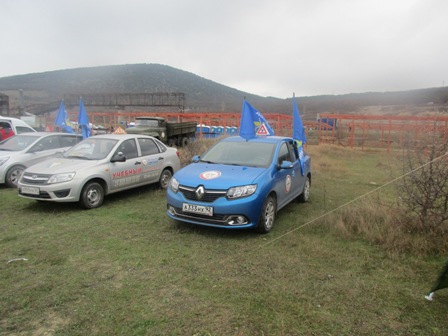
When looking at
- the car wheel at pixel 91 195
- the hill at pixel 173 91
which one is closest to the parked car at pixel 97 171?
the car wheel at pixel 91 195

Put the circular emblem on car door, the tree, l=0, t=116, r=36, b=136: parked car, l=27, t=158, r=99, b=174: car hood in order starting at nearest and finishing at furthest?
the tree → the circular emblem on car door → l=27, t=158, r=99, b=174: car hood → l=0, t=116, r=36, b=136: parked car

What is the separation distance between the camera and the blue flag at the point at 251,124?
7.39 meters

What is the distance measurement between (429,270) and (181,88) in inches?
2999

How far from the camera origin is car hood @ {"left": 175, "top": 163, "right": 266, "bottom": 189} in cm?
500

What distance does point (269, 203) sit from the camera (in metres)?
5.24

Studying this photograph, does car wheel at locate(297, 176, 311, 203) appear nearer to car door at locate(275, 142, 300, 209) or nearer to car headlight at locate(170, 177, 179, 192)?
car door at locate(275, 142, 300, 209)

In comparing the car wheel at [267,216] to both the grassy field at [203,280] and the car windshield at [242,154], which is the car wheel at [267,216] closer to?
the grassy field at [203,280]

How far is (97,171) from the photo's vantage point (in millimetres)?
6559

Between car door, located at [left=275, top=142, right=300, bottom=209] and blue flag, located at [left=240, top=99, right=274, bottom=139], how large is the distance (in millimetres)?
1017

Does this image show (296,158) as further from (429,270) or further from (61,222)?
(61,222)

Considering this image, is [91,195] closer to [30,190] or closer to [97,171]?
[97,171]

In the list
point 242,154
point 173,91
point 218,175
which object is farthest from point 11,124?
point 173,91

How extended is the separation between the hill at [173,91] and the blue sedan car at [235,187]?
37.9 metres

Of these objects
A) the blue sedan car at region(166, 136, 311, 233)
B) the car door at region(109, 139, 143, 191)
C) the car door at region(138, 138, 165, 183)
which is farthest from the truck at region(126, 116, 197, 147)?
the blue sedan car at region(166, 136, 311, 233)
